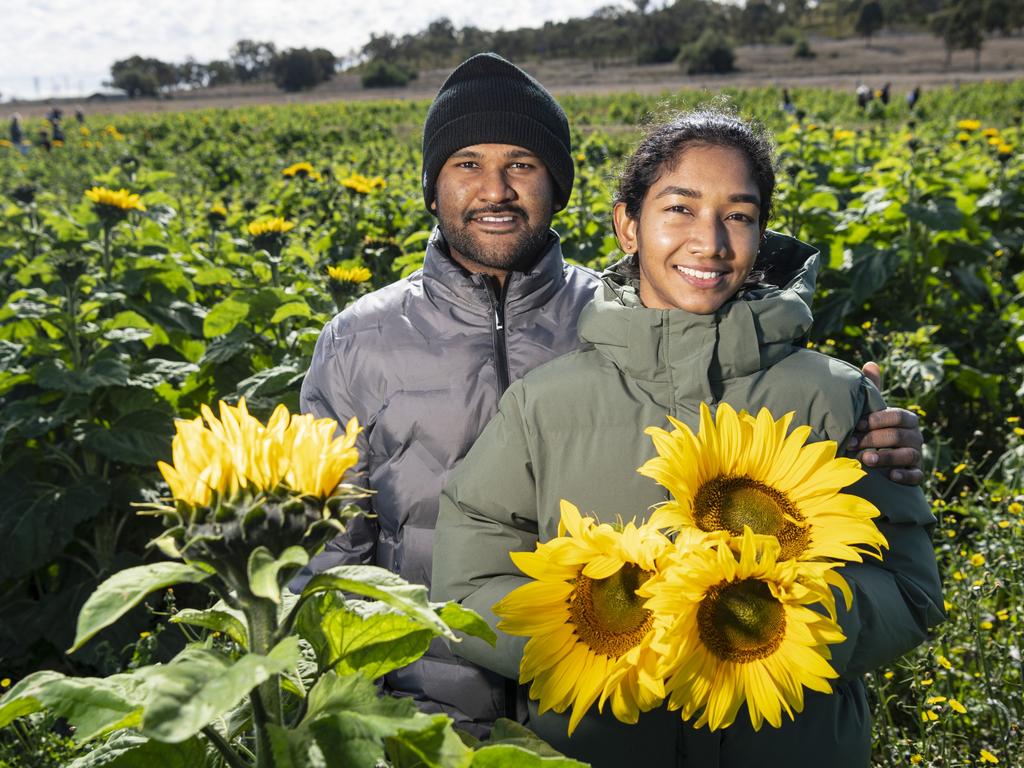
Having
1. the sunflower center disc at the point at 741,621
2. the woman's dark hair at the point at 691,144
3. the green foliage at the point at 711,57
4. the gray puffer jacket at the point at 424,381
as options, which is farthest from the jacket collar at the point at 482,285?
the green foliage at the point at 711,57

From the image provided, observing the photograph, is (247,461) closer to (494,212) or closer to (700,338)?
(700,338)

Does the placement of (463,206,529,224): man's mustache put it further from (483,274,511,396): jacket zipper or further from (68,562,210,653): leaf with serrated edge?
(68,562,210,653): leaf with serrated edge

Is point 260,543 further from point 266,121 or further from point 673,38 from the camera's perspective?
point 673,38

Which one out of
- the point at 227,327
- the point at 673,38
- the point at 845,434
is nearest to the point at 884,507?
the point at 845,434

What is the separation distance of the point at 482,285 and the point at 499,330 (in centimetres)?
10

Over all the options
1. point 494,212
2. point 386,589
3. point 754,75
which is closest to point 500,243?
point 494,212

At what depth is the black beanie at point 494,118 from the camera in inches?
83.7

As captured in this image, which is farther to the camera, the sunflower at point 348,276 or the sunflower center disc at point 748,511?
the sunflower at point 348,276

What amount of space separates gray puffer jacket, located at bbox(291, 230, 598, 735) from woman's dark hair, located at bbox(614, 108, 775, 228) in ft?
1.36

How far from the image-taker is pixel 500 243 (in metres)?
2.08

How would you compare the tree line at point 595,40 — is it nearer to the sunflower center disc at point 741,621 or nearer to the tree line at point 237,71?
the tree line at point 237,71

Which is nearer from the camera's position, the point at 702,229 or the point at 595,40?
the point at 702,229

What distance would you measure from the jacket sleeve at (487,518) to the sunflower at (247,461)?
0.58 meters

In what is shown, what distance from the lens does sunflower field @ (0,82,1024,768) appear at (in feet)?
7.47
